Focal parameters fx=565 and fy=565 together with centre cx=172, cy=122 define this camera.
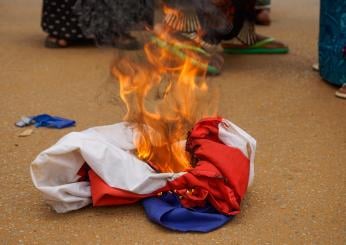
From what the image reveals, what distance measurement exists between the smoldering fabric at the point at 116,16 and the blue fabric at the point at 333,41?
1147mm

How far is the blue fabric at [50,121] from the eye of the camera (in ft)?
8.50

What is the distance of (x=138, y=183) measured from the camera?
178 centimetres

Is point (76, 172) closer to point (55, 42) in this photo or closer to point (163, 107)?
point (163, 107)

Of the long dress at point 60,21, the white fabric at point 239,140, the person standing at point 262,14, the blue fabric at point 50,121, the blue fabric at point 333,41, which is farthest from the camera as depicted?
the person standing at point 262,14

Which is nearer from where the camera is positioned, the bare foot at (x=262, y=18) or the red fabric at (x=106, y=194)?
the red fabric at (x=106, y=194)

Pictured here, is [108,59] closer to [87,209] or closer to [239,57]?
[239,57]

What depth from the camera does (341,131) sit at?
2.57m

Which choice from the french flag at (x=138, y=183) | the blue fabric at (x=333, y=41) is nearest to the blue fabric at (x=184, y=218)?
the french flag at (x=138, y=183)

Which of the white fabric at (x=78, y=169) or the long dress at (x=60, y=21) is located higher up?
the white fabric at (x=78, y=169)

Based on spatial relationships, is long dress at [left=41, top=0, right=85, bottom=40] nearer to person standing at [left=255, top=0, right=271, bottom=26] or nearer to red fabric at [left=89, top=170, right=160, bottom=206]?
person standing at [left=255, top=0, right=271, bottom=26]

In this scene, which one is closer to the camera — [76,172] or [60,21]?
[76,172]

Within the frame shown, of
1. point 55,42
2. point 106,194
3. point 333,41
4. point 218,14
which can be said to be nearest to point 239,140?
point 106,194

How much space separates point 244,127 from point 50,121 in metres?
0.90

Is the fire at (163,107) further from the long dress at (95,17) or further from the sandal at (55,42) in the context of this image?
the sandal at (55,42)
